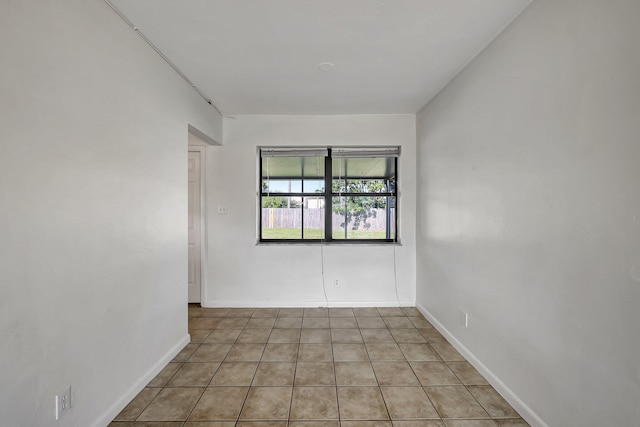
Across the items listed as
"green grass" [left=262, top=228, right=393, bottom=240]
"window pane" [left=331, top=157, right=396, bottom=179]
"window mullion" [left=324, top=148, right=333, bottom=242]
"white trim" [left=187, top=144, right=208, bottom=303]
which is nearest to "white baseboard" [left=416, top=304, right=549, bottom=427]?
"green grass" [left=262, top=228, right=393, bottom=240]

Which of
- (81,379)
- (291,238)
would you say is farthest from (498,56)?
(81,379)

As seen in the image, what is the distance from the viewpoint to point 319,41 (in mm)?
2016

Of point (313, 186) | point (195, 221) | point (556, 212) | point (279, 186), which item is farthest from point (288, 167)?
point (556, 212)

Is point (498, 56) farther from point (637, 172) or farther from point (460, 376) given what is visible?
point (460, 376)

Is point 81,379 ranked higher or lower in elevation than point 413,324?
higher

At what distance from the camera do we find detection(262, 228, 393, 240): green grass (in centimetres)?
378

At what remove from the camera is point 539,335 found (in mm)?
1599

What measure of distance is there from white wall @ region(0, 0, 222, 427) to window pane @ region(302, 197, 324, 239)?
181 cm

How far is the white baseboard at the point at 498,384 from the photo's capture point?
165 centimetres

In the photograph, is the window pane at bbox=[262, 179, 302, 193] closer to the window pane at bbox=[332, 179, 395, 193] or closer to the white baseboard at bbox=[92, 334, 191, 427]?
the window pane at bbox=[332, 179, 395, 193]

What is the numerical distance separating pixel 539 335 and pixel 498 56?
180cm

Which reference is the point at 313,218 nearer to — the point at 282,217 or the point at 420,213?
the point at 282,217

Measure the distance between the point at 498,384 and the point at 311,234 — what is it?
2.45 m

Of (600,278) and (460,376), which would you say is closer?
(600,278)
